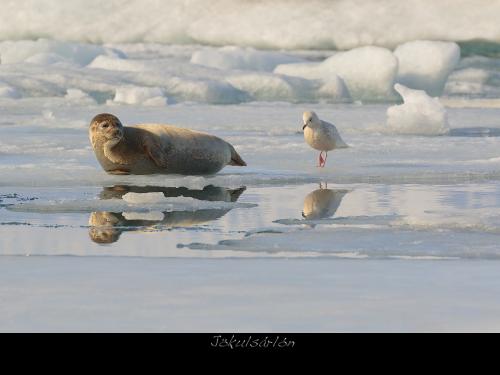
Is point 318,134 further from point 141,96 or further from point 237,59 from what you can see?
point 237,59

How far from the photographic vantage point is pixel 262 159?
1044 cm

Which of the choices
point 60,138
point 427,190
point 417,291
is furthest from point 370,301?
point 60,138

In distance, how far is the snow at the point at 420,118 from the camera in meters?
14.0

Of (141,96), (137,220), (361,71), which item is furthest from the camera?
(361,71)

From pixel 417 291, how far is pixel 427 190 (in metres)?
3.81

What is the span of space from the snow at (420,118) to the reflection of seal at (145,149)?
5548 millimetres

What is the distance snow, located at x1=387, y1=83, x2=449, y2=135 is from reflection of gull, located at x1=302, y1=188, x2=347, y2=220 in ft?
19.9

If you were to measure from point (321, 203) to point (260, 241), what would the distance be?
1.82 meters

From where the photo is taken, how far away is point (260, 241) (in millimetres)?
5562

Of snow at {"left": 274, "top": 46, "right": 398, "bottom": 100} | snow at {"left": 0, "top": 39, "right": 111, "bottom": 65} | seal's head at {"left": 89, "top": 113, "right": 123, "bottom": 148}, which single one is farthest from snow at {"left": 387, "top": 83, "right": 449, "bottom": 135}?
snow at {"left": 0, "top": 39, "right": 111, "bottom": 65}

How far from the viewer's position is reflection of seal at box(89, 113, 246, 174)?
8695mm

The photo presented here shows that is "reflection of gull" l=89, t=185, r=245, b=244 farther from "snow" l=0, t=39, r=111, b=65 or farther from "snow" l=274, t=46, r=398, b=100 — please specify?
"snow" l=0, t=39, r=111, b=65

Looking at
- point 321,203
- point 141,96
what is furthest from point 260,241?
point 141,96
